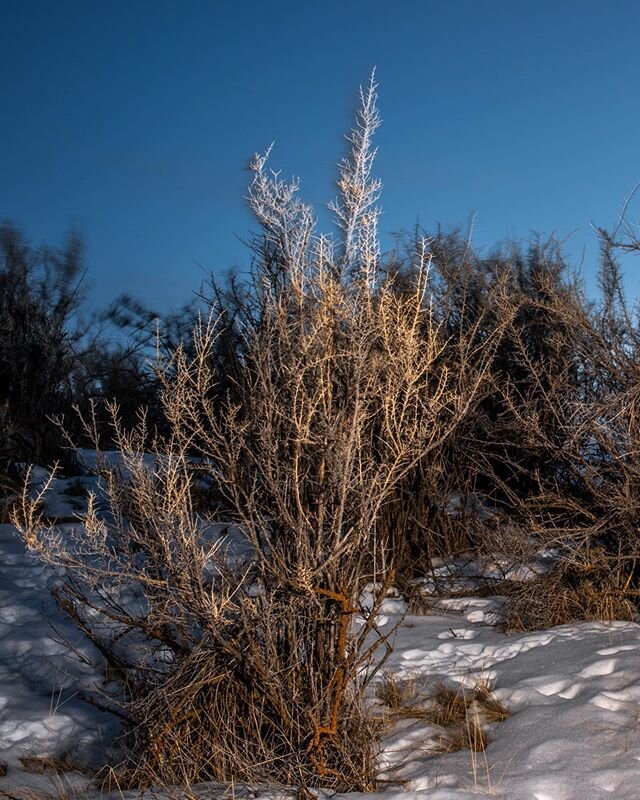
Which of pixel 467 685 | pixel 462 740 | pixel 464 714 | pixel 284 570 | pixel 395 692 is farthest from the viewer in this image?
pixel 467 685

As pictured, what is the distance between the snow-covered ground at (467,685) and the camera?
364 cm

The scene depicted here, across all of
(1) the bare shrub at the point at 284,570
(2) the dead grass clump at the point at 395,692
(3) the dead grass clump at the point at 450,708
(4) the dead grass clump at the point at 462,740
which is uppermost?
(1) the bare shrub at the point at 284,570

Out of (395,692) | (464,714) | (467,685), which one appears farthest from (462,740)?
(467,685)

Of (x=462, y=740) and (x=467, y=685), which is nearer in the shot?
(x=462, y=740)

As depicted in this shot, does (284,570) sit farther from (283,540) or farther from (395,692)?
(395,692)

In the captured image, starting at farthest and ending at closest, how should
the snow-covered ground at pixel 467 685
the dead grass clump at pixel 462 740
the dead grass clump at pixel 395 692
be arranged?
the dead grass clump at pixel 395 692 → the dead grass clump at pixel 462 740 → the snow-covered ground at pixel 467 685

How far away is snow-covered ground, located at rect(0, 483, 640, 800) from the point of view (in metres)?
3.64

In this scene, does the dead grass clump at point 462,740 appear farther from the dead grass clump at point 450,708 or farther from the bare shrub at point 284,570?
the bare shrub at point 284,570

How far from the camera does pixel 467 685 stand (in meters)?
4.89

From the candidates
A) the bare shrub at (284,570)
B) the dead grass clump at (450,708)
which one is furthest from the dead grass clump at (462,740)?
the bare shrub at (284,570)

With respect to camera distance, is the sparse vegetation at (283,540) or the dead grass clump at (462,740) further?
the dead grass clump at (462,740)

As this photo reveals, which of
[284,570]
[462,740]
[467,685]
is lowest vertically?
[462,740]

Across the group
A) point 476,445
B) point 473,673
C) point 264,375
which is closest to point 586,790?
point 473,673

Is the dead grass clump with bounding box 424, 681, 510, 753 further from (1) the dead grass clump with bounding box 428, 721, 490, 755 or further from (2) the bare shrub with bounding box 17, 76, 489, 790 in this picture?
(2) the bare shrub with bounding box 17, 76, 489, 790
